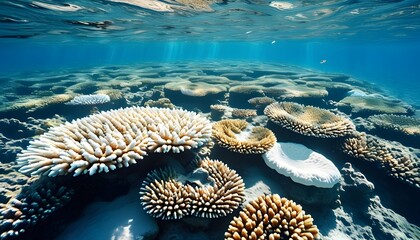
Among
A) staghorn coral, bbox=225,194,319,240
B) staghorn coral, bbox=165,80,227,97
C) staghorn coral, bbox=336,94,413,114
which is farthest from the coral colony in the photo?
staghorn coral, bbox=165,80,227,97

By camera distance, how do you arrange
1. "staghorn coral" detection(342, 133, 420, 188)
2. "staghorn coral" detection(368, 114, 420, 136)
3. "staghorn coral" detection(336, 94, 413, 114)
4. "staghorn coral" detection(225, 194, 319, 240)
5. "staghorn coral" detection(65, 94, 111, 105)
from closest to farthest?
1. "staghorn coral" detection(225, 194, 319, 240)
2. "staghorn coral" detection(342, 133, 420, 188)
3. "staghorn coral" detection(368, 114, 420, 136)
4. "staghorn coral" detection(65, 94, 111, 105)
5. "staghorn coral" detection(336, 94, 413, 114)

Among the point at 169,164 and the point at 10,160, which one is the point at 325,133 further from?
the point at 10,160

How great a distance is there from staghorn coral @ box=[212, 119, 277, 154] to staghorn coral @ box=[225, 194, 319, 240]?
1647mm

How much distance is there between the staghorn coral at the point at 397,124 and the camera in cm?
886

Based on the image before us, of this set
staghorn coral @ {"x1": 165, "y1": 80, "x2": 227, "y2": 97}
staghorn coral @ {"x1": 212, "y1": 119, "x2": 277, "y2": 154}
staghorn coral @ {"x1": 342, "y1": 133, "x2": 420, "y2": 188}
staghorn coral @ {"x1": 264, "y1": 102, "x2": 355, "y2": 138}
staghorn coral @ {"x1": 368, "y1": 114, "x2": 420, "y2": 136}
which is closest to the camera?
staghorn coral @ {"x1": 212, "y1": 119, "x2": 277, "y2": 154}

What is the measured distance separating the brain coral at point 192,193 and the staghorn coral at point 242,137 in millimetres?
1028

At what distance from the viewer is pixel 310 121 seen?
659 centimetres

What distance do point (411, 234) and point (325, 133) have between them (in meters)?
2.99

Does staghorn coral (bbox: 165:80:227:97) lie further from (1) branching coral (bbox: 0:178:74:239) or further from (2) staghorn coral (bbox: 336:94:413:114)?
(1) branching coral (bbox: 0:178:74:239)

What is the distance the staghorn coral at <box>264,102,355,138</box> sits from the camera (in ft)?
19.7

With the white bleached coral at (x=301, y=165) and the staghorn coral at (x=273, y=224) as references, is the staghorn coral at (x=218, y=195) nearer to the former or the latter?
the staghorn coral at (x=273, y=224)

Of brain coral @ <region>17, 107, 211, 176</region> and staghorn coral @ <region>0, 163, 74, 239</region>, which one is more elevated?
brain coral @ <region>17, 107, 211, 176</region>

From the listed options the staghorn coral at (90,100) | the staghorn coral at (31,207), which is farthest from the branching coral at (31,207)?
the staghorn coral at (90,100)

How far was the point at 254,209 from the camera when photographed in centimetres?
339
